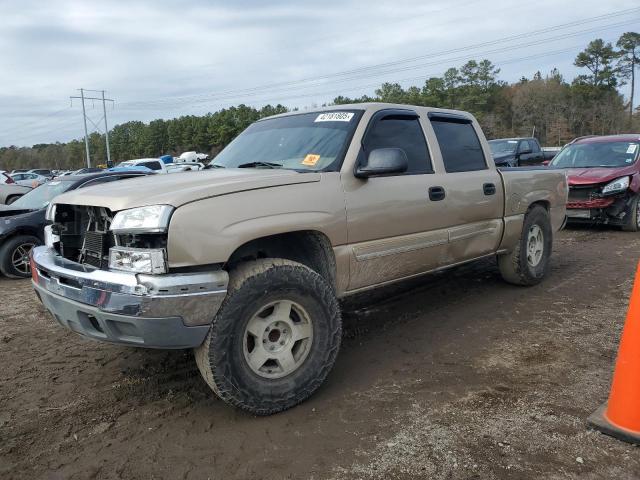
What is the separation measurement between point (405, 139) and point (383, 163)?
2.84 feet

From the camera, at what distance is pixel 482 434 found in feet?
9.48

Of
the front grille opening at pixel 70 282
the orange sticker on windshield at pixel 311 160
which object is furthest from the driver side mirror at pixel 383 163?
the front grille opening at pixel 70 282

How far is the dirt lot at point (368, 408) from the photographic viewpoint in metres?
2.66

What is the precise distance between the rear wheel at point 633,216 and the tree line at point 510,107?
49328 mm

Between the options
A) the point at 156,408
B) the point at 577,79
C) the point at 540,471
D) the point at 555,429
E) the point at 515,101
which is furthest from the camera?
the point at 577,79

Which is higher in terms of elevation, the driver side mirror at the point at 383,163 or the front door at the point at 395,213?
the driver side mirror at the point at 383,163

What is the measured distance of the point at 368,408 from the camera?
3234 mm

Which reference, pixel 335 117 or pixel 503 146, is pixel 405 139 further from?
pixel 503 146

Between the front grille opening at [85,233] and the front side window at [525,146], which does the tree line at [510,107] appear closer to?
the front side window at [525,146]

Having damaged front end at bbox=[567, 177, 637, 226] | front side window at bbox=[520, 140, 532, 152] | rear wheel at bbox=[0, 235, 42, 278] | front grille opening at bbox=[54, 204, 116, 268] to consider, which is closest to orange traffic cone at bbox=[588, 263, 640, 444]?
front grille opening at bbox=[54, 204, 116, 268]

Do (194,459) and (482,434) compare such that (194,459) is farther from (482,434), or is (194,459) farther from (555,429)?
(555,429)

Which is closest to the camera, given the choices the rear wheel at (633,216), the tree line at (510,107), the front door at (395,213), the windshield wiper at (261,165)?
the front door at (395,213)

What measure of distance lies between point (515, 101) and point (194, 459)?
248 feet

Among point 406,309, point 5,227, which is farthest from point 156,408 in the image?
point 5,227
